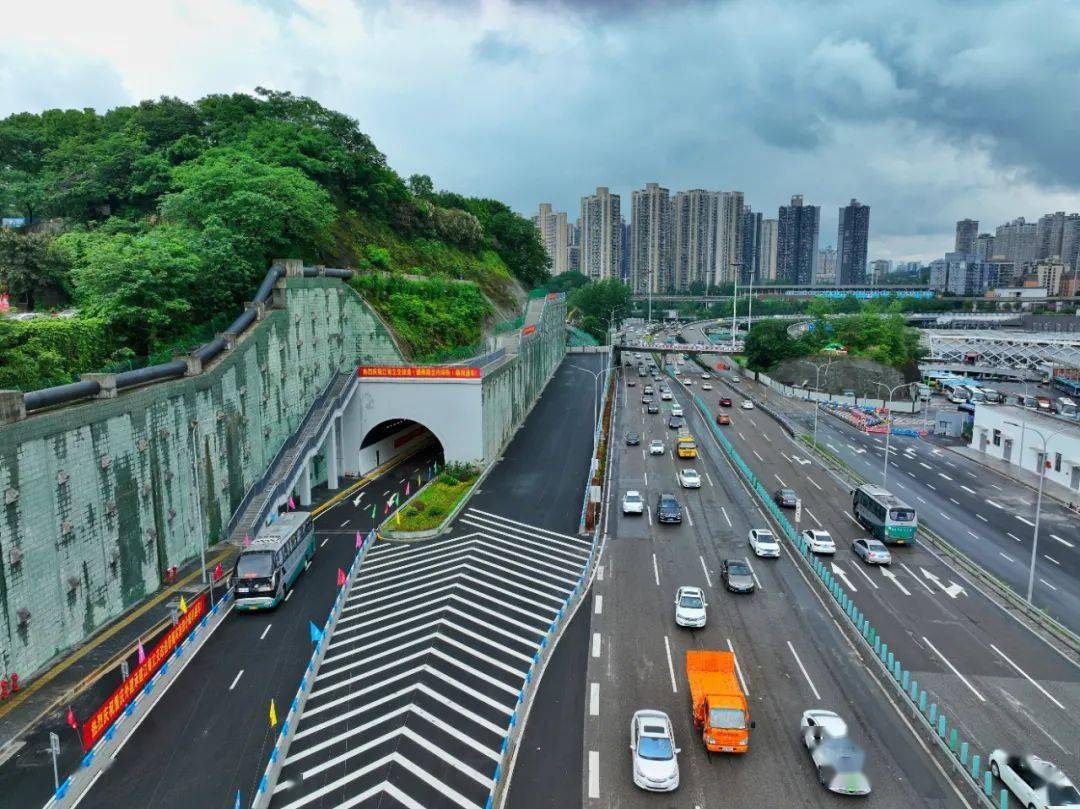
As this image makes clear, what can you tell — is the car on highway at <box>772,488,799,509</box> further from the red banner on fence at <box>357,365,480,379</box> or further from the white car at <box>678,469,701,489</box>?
the red banner on fence at <box>357,365,480,379</box>

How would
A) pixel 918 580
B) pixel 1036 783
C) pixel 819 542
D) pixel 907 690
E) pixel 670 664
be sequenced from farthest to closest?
pixel 819 542
pixel 918 580
pixel 670 664
pixel 907 690
pixel 1036 783

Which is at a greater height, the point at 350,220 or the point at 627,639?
the point at 350,220

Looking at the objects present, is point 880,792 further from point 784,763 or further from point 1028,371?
point 1028,371

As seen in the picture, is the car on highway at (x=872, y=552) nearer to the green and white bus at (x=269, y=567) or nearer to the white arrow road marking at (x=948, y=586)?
the white arrow road marking at (x=948, y=586)

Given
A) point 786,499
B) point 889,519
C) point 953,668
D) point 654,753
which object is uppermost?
point 889,519

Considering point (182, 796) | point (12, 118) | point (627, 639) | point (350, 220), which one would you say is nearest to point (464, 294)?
point (350, 220)

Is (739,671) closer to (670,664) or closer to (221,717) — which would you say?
(670,664)

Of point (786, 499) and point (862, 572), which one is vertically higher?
point (786, 499)

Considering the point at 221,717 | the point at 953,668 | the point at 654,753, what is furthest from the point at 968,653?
the point at 221,717
